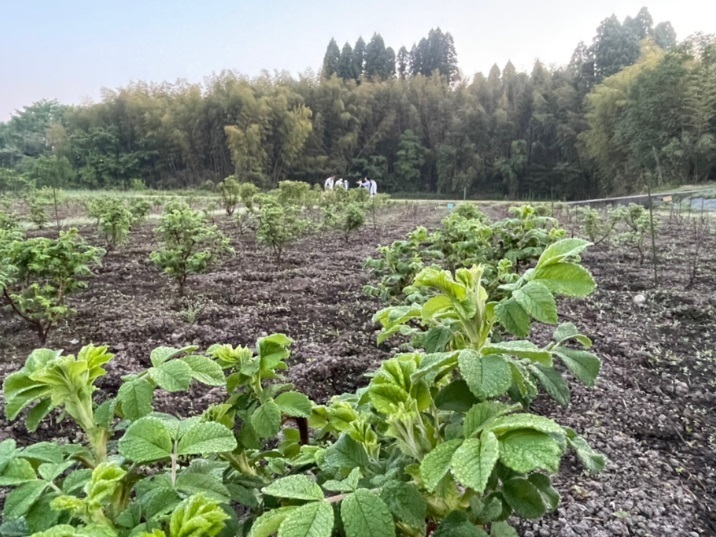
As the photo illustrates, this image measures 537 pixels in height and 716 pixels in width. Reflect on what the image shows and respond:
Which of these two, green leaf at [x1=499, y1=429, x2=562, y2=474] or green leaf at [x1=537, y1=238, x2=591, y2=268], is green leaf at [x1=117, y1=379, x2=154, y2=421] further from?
green leaf at [x1=537, y1=238, x2=591, y2=268]

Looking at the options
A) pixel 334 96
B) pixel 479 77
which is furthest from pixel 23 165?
pixel 479 77

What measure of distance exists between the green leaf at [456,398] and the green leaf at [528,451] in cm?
10

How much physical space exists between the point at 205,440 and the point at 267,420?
0.15 meters

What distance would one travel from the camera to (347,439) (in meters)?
0.59

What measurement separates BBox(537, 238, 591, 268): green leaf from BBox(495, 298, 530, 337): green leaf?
2.9 inches

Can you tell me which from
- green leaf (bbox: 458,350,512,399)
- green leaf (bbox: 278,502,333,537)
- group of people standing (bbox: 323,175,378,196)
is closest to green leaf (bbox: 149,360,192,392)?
green leaf (bbox: 278,502,333,537)

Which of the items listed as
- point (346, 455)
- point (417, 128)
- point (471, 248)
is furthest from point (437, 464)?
point (417, 128)

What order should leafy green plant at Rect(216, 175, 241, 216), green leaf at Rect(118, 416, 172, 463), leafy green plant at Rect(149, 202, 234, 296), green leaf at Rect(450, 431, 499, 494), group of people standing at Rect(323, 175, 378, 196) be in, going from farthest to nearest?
group of people standing at Rect(323, 175, 378, 196)
leafy green plant at Rect(216, 175, 241, 216)
leafy green plant at Rect(149, 202, 234, 296)
green leaf at Rect(118, 416, 172, 463)
green leaf at Rect(450, 431, 499, 494)

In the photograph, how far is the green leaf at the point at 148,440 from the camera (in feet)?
1.65

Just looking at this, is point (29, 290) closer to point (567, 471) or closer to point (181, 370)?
point (181, 370)

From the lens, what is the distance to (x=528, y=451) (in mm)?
427

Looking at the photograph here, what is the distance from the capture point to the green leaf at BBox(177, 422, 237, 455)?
0.51 metres

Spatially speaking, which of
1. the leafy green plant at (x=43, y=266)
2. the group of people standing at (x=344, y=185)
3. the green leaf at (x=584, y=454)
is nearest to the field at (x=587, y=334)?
the leafy green plant at (x=43, y=266)

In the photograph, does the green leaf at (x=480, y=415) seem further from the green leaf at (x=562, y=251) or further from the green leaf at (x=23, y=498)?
the green leaf at (x=23, y=498)
